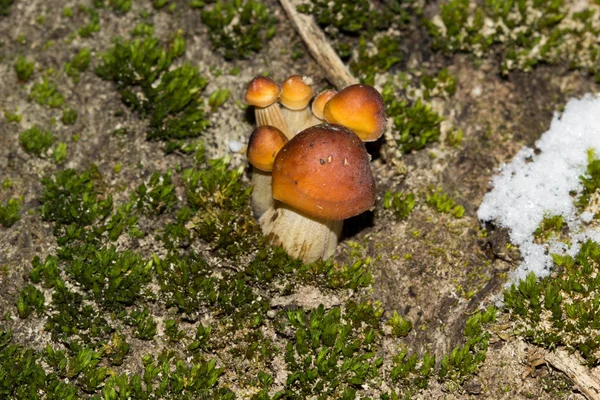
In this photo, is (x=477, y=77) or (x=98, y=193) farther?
(x=477, y=77)

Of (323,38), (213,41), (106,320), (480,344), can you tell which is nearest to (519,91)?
(323,38)

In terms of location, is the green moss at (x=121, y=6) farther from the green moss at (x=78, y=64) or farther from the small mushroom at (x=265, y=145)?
the small mushroom at (x=265, y=145)

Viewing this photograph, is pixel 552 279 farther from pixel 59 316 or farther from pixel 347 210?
pixel 59 316

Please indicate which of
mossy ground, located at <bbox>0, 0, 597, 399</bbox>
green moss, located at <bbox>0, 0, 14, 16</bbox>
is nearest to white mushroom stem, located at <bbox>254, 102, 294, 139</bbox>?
mossy ground, located at <bbox>0, 0, 597, 399</bbox>

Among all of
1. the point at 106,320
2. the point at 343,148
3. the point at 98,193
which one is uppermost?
the point at 343,148

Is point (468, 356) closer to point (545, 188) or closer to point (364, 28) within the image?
point (545, 188)

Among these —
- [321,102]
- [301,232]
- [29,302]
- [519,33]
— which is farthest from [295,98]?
[519,33]

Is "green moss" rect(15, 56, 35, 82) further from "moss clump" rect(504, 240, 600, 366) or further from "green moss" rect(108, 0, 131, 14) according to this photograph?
"moss clump" rect(504, 240, 600, 366)
